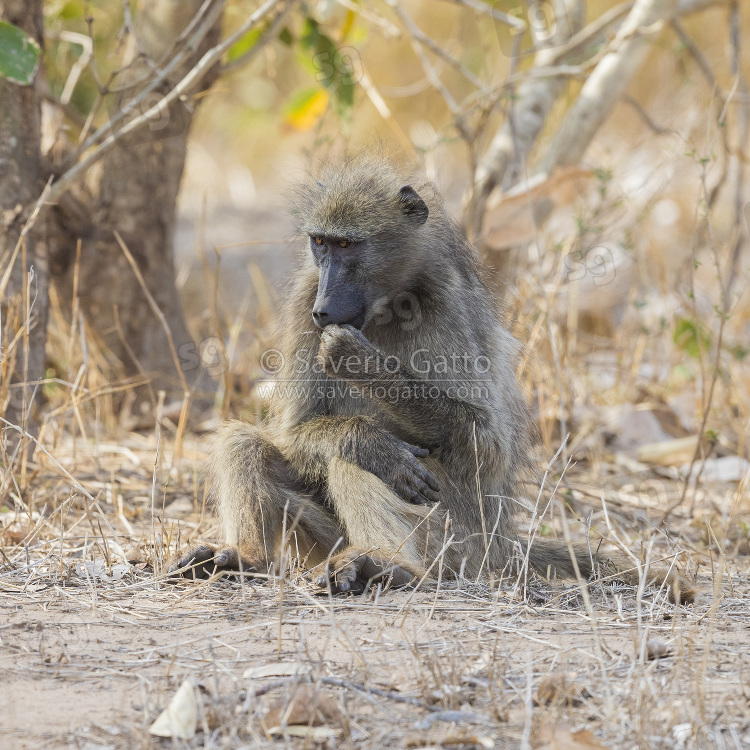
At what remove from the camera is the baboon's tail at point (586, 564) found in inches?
119

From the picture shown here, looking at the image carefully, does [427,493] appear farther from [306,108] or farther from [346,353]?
[306,108]

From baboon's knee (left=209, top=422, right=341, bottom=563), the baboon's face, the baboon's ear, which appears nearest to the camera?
baboon's knee (left=209, top=422, right=341, bottom=563)

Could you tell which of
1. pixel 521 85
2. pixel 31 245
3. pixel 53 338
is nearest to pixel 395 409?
pixel 31 245

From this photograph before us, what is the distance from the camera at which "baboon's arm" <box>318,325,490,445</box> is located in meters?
2.99

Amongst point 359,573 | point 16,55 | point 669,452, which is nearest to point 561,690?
point 359,573

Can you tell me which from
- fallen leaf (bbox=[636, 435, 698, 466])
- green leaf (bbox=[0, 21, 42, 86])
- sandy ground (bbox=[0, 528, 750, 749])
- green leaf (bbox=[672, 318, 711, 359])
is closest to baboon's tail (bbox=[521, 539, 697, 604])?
sandy ground (bbox=[0, 528, 750, 749])

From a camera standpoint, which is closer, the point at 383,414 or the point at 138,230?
the point at 383,414

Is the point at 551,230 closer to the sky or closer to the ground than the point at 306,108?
closer to the ground

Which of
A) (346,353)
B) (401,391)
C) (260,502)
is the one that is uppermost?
(346,353)

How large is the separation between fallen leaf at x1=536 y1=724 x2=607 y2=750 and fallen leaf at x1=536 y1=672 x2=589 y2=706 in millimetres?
122

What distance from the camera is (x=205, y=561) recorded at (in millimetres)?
2887

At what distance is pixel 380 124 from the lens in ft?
43.4

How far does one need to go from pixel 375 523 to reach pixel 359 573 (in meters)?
0.24

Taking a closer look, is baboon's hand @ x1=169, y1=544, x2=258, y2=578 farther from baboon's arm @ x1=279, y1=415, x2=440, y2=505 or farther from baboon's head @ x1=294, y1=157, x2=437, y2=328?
baboon's head @ x1=294, y1=157, x2=437, y2=328
